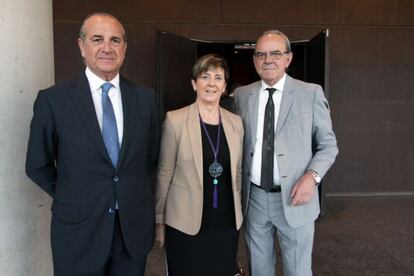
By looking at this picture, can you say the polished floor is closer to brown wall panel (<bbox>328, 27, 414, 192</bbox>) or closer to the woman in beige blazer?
brown wall panel (<bbox>328, 27, 414, 192</bbox>)

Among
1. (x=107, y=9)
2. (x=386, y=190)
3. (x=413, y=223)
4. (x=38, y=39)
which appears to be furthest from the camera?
(x=386, y=190)

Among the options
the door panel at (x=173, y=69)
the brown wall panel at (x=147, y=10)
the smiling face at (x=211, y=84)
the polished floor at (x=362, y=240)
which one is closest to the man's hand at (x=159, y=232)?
the smiling face at (x=211, y=84)

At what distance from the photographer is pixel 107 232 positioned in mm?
1742

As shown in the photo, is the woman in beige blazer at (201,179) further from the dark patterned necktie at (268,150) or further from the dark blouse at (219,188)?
the dark patterned necktie at (268,150)

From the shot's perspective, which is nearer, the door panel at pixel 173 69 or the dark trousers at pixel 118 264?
the dark trousers at pixel 118 264

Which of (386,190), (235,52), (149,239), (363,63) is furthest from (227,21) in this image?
(149,239)

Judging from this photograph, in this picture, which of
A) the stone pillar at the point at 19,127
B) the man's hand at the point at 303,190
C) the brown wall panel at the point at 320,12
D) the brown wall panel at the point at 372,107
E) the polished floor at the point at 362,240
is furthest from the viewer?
the brown wall panel at the point at 372,107

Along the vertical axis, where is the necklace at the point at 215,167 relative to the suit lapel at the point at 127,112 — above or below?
below

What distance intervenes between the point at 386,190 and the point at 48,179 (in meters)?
5.06

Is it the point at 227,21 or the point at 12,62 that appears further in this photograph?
the point at 227,21

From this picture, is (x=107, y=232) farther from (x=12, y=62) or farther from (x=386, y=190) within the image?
(x=386, y=190)

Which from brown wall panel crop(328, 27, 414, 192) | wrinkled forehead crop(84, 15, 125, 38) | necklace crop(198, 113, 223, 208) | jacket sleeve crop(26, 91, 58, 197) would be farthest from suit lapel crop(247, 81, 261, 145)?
brown wall panel crop(328, 27, 414, 192)

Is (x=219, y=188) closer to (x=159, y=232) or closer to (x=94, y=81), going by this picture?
(x=159, y=232)

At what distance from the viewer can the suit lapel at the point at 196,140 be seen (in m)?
2.08
